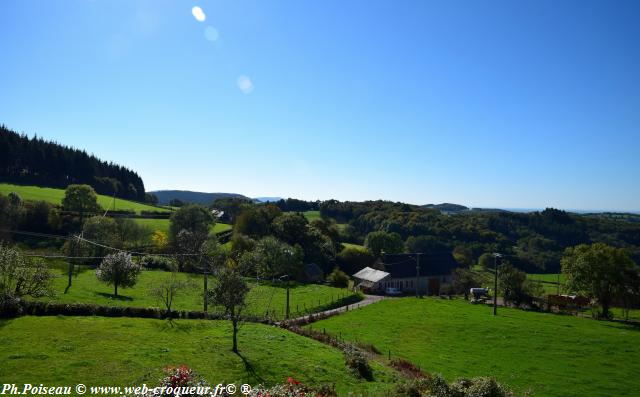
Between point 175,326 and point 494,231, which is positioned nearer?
point 175,326

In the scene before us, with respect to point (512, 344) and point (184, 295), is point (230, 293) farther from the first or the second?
point (512, 344)

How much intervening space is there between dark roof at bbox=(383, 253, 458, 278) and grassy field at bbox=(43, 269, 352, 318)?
49.0 ft

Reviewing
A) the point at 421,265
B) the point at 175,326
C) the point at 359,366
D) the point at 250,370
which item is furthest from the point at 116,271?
the point at 421,265

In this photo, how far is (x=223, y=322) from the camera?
107 ft

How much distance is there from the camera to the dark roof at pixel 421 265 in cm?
7400

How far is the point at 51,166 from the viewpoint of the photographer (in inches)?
4717

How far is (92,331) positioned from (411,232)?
122227 mm

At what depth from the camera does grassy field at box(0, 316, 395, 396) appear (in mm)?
18000

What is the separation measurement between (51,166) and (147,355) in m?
125

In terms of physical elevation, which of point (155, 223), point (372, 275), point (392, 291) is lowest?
point (392, 291)

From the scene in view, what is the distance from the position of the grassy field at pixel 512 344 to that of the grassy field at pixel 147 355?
8.23 metres

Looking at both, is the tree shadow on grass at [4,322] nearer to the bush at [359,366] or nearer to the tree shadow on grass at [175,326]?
the tree shadow on grass at [175,326]

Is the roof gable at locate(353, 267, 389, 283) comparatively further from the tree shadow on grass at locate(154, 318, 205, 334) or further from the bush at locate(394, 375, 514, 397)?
the bush at locate(394, 375, 514, 397)

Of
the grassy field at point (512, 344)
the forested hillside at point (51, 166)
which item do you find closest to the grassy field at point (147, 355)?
the grassy field at point (512, 344)
